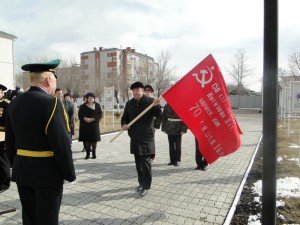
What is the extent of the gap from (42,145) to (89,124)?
5.75 meters

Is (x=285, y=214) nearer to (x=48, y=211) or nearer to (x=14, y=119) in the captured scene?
(x=48, y=211)

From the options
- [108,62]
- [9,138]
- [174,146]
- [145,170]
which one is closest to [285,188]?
[145,170]

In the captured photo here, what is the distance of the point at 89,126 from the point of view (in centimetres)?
830

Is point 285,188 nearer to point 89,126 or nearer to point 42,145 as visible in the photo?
point 42,145

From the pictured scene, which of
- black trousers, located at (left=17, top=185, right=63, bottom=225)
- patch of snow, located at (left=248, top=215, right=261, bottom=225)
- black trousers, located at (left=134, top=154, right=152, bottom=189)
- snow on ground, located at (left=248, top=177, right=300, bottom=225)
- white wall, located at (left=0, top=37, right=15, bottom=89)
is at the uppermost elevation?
white wall, located at (left=0, top=37, right=15, bottom=89)

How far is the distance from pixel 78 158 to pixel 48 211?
5907 mm

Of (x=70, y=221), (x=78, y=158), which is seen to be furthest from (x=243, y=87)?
(x=70, y=221)

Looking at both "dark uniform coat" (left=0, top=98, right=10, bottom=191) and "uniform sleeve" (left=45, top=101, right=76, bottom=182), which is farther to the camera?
"dark uniform coat" (left=0, top=98, right=10, bottom=191)

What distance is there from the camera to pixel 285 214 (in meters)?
4.25

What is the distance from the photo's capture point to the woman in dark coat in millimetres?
8281

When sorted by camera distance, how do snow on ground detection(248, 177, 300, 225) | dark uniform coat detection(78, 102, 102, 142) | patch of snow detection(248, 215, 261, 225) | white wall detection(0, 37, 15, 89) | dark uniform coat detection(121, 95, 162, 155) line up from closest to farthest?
patch of snow detection(248, 215, 261, 225) → snow on ground detection(248, 177, 300, 225) → dark uniform coat detection(121, 95, 162, 155) → dark uniform coat detection(78, 102, 102, 142) → white wall detection(0, 37, 15, 89)

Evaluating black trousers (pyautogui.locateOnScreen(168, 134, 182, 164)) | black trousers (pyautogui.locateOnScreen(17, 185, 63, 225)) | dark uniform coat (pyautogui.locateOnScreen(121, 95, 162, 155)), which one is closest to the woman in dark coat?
black trousers (pyautogui.locateOnScreen(168, 134, 182, 164))

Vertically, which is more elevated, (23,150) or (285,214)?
(23,150)

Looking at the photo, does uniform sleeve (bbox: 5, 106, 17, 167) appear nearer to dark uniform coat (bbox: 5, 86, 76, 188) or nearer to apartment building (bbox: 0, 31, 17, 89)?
dark uniform coat (bbox: 5, 86, 76, 188)
